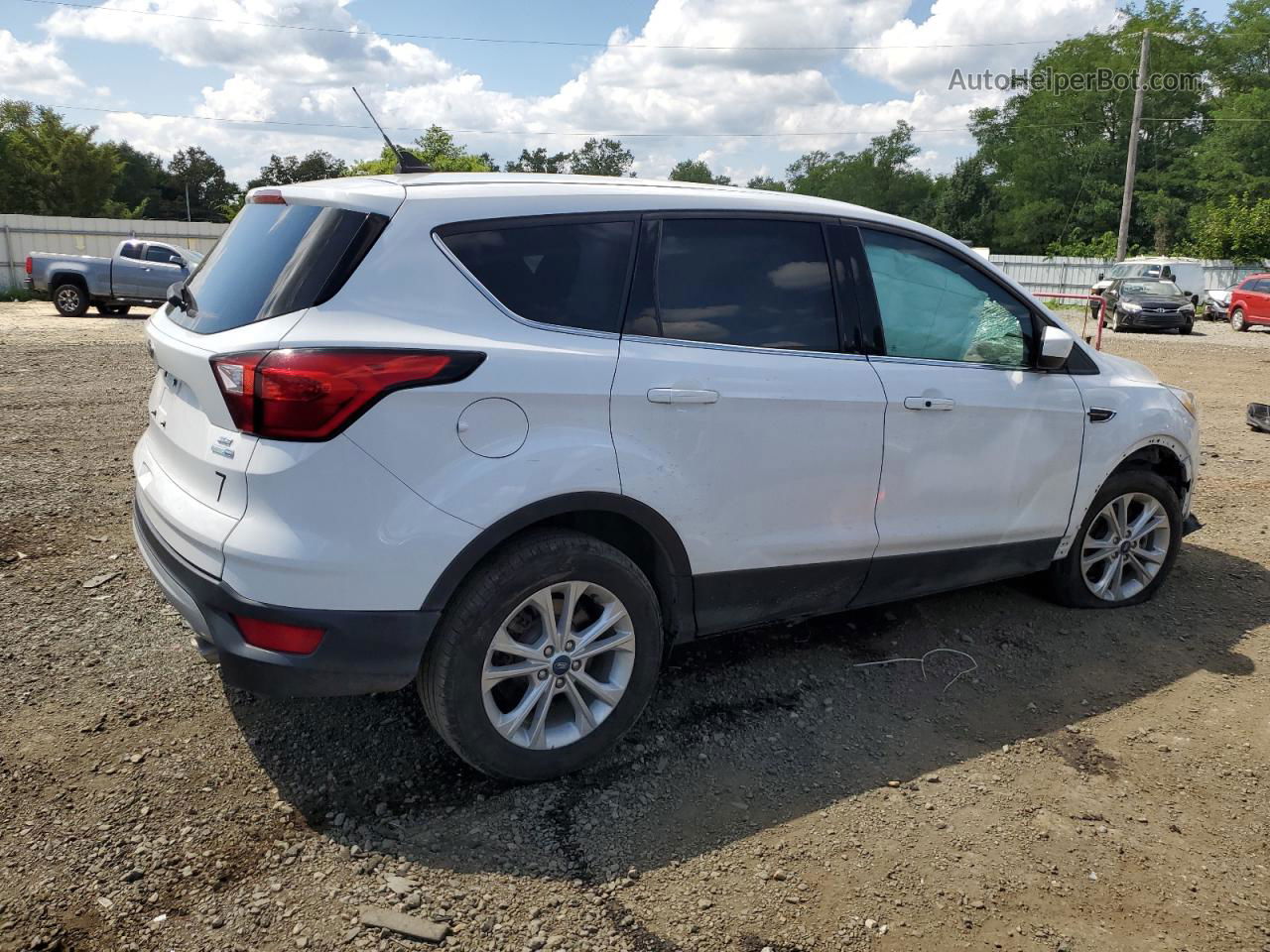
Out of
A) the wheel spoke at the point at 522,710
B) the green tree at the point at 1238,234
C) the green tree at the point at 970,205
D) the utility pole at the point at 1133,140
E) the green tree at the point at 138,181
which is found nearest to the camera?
the wheel spoke at the point at 522,710

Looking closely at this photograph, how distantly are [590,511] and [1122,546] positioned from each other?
3.06m

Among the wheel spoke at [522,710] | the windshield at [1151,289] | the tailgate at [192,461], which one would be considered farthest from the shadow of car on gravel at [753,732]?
the windshield at [1151,289]

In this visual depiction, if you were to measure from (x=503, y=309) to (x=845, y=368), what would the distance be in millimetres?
1366

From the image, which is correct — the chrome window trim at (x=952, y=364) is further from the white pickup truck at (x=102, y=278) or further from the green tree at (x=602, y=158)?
the green tree at (x=602, y=158)

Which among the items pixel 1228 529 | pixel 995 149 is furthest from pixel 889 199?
pixel 1228 529

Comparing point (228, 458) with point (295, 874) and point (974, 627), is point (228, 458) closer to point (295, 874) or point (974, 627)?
point (295, 874)

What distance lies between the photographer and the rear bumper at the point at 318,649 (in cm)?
273

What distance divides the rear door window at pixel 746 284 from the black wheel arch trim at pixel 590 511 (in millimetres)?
609

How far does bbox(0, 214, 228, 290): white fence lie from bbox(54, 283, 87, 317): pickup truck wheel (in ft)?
10.4

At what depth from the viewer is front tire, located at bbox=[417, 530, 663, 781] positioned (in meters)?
2.91

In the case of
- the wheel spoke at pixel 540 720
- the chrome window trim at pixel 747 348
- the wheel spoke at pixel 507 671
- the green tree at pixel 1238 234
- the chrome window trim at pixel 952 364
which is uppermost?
the green tree at pixel 1238 234

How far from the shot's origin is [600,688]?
126 inches

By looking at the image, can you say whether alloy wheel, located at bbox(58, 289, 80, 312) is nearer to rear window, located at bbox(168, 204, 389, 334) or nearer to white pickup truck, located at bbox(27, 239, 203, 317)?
white pickup truck, located at bbox(27, 239, 203, 317)

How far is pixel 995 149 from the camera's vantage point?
65188mm
